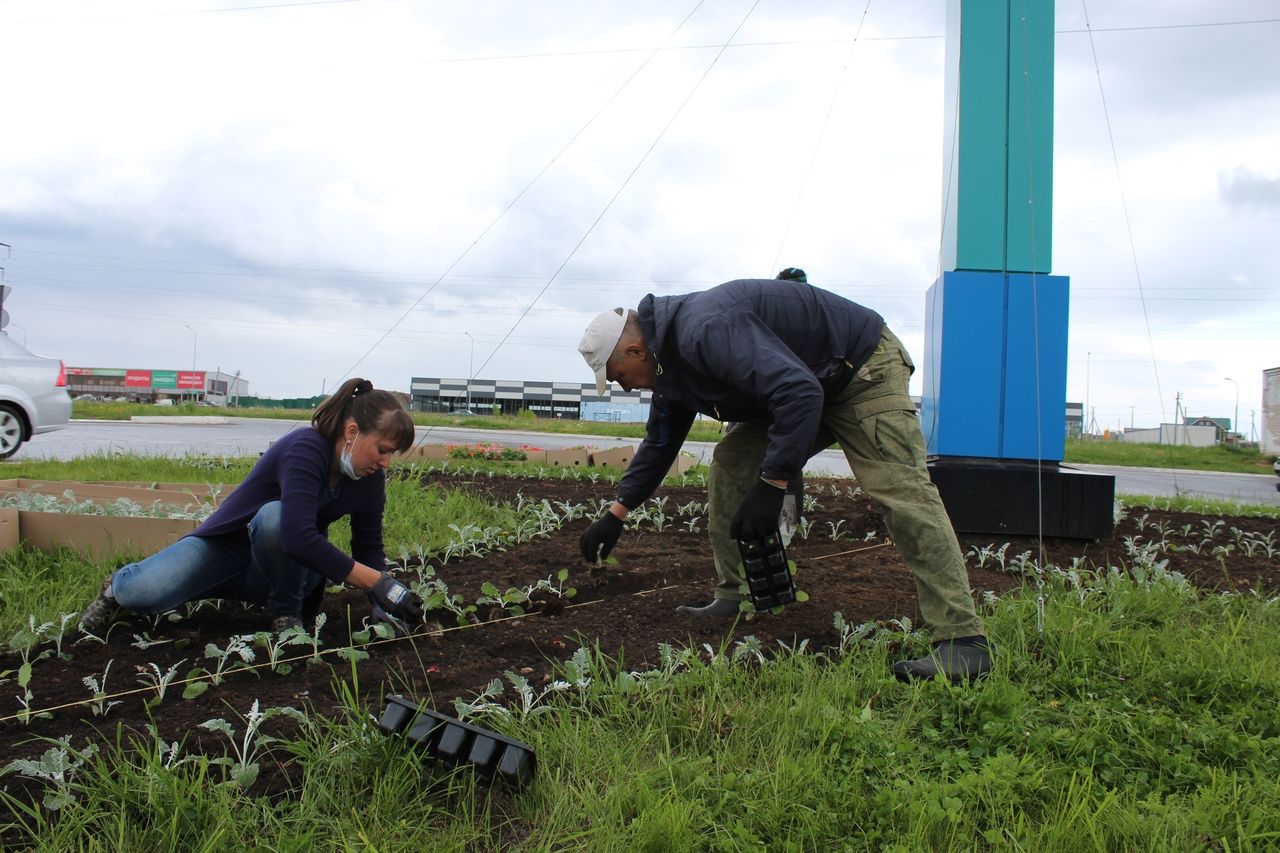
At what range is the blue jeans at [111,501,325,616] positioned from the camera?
2.79m

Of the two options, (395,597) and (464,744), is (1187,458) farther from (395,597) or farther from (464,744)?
(464,744)

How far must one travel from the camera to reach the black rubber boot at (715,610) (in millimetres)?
3109

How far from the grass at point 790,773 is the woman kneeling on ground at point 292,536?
58 cm

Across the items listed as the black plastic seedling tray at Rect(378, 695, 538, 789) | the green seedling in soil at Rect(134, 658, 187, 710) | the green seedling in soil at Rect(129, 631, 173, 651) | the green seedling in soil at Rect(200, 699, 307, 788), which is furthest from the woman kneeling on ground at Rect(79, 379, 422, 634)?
the black plastic seedling tray at Rect(378, 695, 538, 789)

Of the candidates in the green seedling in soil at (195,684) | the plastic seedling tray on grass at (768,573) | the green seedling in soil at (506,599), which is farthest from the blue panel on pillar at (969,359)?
the green seedling in soil at (195,684)

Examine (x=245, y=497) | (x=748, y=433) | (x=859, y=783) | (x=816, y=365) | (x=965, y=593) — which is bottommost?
(x=859, y=783)

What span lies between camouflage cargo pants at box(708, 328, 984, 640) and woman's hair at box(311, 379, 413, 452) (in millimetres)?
1417

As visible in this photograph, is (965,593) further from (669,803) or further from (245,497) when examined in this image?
(245,497)

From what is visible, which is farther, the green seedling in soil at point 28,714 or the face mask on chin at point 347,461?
the face mask on chin at point 347,461

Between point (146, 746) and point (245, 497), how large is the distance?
1216 mm

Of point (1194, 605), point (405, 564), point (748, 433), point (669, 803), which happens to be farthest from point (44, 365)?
point (1194, 605)

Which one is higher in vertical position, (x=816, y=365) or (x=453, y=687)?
(x=816, y=365)

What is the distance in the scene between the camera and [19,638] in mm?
2406

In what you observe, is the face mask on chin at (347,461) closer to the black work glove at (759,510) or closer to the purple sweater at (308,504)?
the purple sweater at (308,504)
